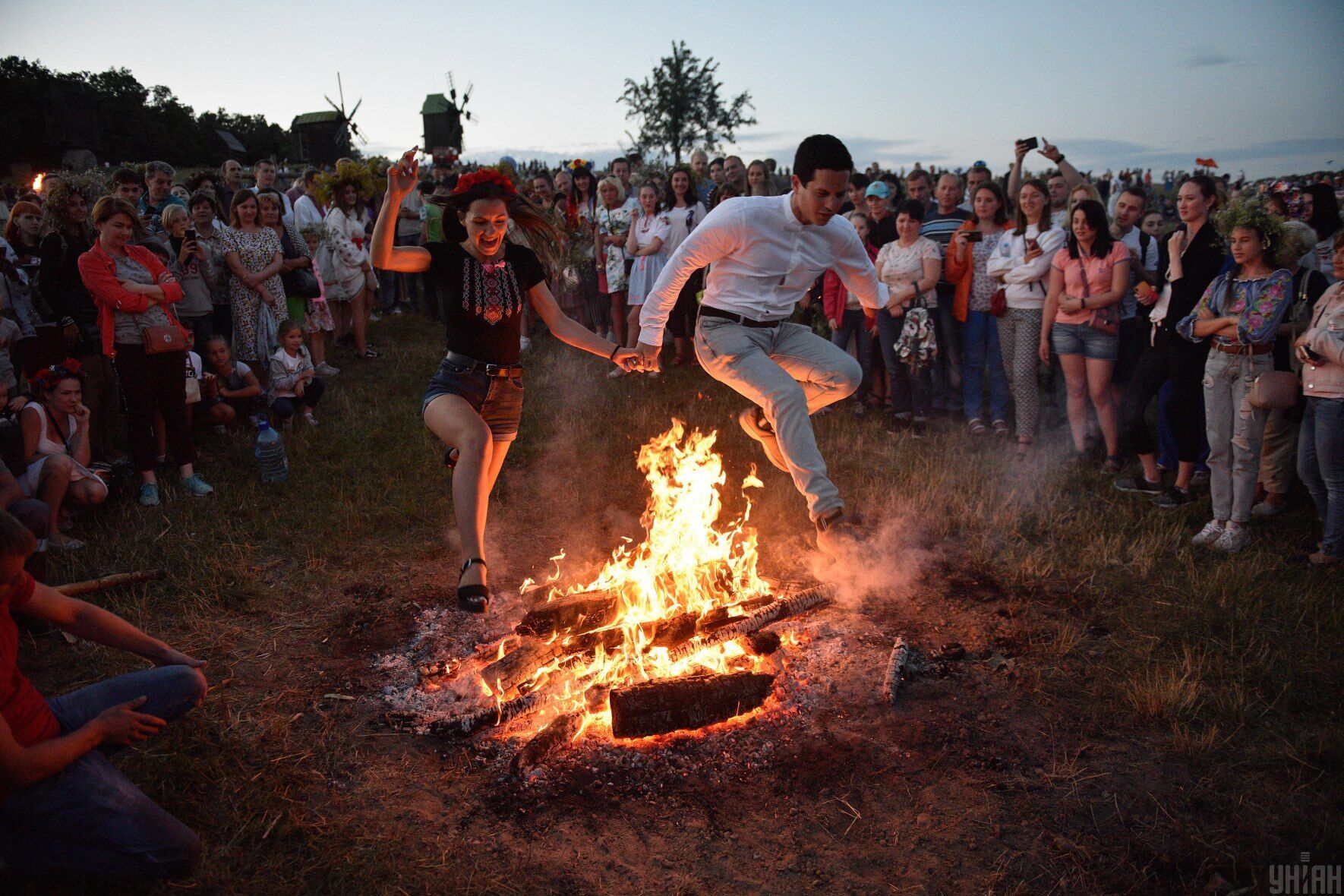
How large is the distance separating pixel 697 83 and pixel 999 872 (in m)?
28.1

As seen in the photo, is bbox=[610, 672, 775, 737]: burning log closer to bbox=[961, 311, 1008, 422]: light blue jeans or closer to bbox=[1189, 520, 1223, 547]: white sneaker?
bbox=[1189, 520, 1223, 547]: white sneaker

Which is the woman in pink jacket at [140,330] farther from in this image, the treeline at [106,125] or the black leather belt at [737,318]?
the treeline at [106,125]

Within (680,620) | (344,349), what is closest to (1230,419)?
(680,620)

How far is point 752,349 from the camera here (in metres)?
5.32

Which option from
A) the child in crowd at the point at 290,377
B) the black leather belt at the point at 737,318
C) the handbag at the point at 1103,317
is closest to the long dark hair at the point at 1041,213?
the handbag at the point at 1103,317

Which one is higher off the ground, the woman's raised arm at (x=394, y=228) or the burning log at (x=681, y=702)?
the woman's raised arm at (x=394, y=228)

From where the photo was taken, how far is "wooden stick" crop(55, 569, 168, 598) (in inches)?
196

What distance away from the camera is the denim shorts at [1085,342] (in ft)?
23.1

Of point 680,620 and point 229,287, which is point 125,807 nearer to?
point 680,620

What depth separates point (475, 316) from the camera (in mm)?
4801

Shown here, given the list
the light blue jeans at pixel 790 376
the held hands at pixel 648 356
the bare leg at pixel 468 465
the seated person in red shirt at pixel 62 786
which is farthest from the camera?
the held hands at pixel 648 356

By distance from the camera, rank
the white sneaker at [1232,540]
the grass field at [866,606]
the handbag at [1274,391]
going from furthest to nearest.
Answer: the white sneaker at [1232,540], the handbag at [1274,391], the grass field at [866,606]

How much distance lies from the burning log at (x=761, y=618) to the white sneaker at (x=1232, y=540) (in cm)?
278

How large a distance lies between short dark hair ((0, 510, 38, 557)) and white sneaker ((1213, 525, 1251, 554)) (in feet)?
21.5
